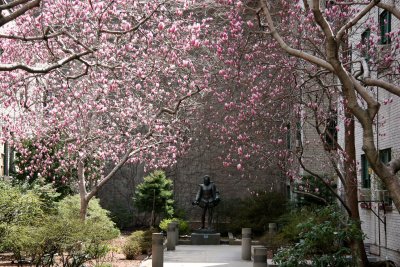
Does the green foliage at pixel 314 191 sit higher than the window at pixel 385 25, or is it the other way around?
the window at pixel 385 25

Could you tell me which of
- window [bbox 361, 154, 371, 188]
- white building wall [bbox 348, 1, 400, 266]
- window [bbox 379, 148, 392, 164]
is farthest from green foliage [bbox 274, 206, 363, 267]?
window [bbox 361, 154, 371, 188]

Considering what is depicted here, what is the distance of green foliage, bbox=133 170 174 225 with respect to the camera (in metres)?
32.6

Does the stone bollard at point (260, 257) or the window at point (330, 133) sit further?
the window at point (330, 133)

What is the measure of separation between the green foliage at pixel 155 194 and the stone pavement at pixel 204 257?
222 inches

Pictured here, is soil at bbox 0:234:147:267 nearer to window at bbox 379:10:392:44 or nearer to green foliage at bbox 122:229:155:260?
green foliage at bbox 122:229:155:260

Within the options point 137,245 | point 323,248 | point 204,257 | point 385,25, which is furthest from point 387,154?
point 137,245

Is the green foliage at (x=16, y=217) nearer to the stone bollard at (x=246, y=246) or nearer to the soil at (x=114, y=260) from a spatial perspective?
the soil at (x=114, y=260)

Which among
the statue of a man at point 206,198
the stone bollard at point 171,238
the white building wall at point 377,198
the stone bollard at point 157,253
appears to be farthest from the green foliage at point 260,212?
the stone bollard at point 157,253

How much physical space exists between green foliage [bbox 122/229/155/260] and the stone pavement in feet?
2.24

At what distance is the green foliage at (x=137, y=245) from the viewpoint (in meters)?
21.4

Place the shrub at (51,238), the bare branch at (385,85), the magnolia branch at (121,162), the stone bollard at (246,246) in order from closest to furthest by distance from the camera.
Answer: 1. the bare branch at (385,85)
2. the shrub at (51,238)
3. the stone bollard at (246,246)
4. the magnolia branch at (121,162)

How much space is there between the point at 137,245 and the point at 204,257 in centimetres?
236


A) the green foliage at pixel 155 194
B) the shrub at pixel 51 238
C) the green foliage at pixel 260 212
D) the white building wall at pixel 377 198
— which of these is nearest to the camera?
the shrub at pixel 51 238

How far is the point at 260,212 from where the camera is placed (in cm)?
3078
